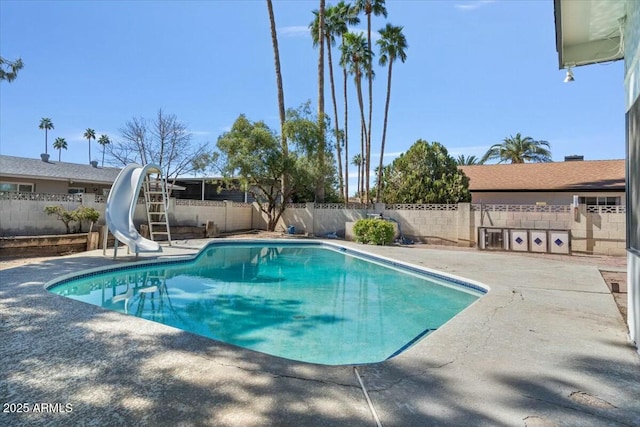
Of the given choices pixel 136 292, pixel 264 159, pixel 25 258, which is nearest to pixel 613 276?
pixel 136 292

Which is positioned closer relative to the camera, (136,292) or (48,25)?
(136,292)

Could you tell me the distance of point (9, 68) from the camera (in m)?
9.62

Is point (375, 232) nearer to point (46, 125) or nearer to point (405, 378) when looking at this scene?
point (405, 378)

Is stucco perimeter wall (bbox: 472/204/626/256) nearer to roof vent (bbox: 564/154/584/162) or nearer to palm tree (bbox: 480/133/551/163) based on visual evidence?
roof vent (bbox: 564/154/584/162)

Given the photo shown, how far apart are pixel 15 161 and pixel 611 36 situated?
23.4 meters

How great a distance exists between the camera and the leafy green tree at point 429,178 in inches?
684

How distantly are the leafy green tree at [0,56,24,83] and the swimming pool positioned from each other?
6573 millimetres

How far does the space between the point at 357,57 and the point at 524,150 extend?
18298 millimetres

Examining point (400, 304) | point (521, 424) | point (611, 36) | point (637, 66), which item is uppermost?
point (611, 36)

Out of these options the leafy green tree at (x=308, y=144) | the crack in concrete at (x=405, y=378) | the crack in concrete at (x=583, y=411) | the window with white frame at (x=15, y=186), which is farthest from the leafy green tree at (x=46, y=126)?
the crack in concrete at (x=583, y=411)

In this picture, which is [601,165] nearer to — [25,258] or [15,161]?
[25,258]

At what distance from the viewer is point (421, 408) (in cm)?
227

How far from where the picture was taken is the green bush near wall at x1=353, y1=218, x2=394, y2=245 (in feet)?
49.5

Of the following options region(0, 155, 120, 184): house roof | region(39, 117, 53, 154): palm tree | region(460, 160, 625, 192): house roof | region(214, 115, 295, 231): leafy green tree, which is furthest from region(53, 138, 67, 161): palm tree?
region(460, 160, 625, 192): house roof
